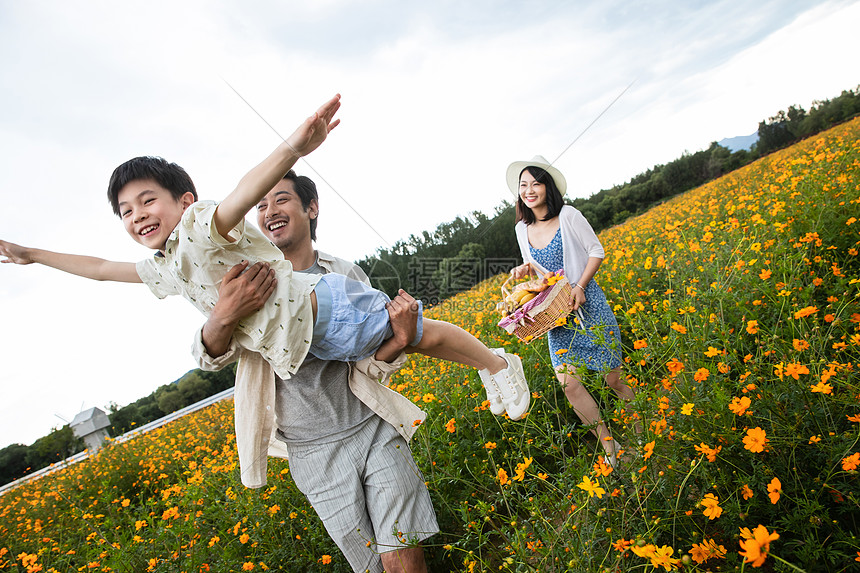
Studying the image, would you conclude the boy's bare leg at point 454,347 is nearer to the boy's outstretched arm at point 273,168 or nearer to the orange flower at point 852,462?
the boy's outstretched arm at point 273,168

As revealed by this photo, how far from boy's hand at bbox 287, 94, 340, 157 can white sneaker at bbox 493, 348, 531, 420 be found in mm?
1374

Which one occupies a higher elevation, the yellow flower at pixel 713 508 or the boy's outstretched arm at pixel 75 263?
the boy's outstretched arm at pixel 75 263

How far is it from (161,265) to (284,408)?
0.75m

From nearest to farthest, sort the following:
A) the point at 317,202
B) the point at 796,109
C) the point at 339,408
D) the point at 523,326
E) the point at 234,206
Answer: the point at 234,206 < the point at 339,408 < the point at 523,326 < the point at 317,202 < the point at 796,109

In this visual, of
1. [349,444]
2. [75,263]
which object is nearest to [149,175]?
[75,263]

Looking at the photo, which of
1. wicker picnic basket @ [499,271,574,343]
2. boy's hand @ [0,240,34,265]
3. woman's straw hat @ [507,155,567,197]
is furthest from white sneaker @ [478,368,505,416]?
boy's hand @ [0,240,34,265]

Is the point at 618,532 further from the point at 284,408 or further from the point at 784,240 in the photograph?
the point at 784,240

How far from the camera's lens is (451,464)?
2227mm

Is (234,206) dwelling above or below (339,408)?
above

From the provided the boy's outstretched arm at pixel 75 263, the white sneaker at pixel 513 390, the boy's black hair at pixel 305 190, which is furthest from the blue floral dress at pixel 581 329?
the boy's outstretched arm at pixel 75 263

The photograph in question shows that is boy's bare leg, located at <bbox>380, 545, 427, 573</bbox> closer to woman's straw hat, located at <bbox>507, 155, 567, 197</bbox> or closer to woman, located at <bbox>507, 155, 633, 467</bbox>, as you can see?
woman, located at <bbox>507, 155, 633, 467</bbox>

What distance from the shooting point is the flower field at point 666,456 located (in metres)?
1.34

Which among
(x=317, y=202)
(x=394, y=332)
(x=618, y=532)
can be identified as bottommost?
(x=618, y=532)

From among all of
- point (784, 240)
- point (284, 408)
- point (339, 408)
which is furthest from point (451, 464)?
point (784, 240)
